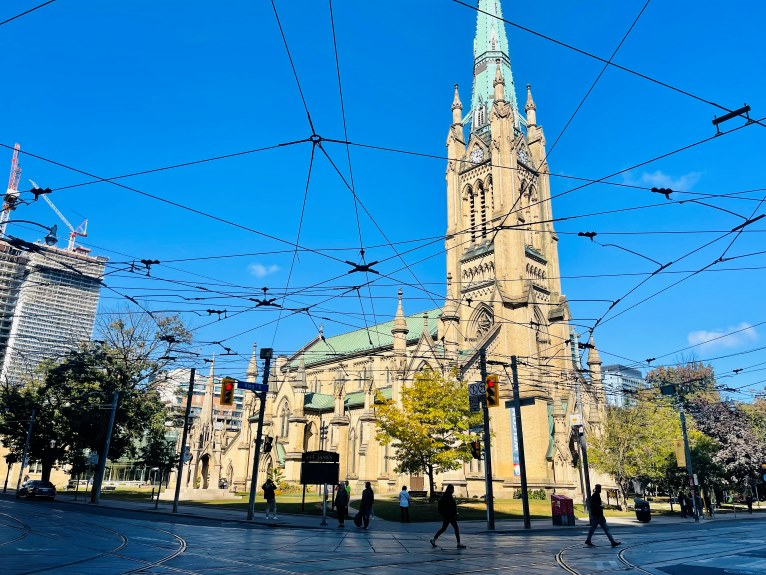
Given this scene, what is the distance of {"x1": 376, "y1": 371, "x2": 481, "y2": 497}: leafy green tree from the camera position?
34.8m

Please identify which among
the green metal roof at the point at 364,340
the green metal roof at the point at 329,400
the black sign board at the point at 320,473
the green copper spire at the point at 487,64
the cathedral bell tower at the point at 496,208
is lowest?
the black sign board at the point at 320,473

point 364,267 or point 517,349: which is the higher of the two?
point 517,349

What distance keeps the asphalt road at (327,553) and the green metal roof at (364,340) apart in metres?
38.9

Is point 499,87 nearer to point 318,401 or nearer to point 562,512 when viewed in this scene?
point 318,401

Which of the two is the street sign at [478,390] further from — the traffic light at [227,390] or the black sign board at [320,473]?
the traffic light at [227,390]

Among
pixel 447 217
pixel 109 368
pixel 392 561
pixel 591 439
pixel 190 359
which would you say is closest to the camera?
pixel 392 561

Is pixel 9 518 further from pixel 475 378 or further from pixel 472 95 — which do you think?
pixel 472 95

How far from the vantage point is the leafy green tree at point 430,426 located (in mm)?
34781

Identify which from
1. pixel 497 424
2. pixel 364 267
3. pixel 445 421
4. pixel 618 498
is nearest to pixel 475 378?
pixel 497 424

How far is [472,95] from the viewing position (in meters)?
72.3

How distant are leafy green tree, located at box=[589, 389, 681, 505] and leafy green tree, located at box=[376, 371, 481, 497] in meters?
14.8

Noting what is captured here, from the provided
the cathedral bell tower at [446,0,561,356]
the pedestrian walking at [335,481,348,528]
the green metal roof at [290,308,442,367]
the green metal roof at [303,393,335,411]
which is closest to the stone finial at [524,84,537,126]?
the cathedral bell tower at [446,0,561,356]

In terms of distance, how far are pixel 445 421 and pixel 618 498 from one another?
89.2 feet

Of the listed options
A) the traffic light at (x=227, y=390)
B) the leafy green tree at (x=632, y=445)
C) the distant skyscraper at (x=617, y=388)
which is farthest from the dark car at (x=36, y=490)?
the leafy green tree at (x=632, y=445)
